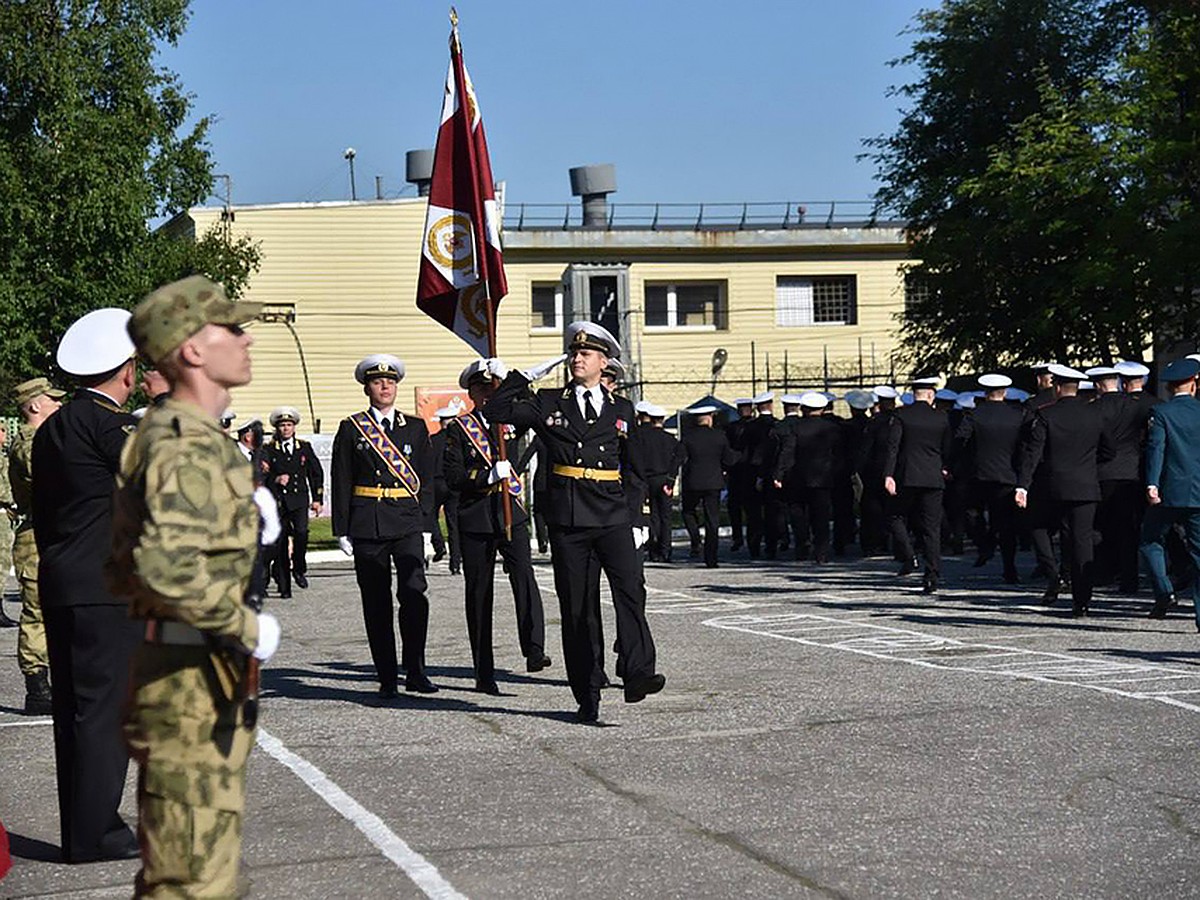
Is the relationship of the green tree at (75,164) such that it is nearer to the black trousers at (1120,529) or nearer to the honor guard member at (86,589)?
the black trousers at (1120,529)

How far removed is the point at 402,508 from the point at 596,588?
5.69ft

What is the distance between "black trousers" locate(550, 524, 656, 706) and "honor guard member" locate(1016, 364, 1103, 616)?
5608mm

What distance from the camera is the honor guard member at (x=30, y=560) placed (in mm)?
11008

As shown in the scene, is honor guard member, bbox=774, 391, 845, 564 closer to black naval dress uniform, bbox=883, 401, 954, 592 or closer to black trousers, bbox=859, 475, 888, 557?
black trousers, bbox=859, 475, 888, 557

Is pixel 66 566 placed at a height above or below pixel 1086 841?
above

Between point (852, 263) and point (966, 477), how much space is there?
105ft

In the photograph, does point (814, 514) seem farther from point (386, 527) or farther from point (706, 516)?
point (386, 527)

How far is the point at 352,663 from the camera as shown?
13711mm

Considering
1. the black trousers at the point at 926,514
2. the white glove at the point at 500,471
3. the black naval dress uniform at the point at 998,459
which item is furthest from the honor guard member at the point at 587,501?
the black naval dress uniform at the point at 998,459

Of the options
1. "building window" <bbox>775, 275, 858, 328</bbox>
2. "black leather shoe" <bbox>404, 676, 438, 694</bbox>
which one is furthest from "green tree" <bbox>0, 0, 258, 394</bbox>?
"black leather shoe" <bbox>404, 676, 438, 694</bbox>

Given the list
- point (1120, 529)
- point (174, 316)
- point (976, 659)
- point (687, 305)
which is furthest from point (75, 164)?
point (174, 316)

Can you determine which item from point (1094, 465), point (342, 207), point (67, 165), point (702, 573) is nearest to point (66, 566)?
point (1094, 465)

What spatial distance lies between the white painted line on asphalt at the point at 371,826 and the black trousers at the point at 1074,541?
24.3 ft

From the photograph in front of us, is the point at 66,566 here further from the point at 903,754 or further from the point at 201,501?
the point at 903,754
